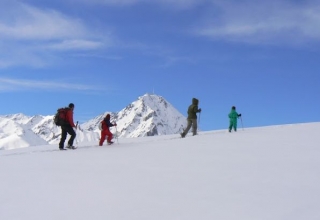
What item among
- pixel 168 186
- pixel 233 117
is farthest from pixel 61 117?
pixel 233 117

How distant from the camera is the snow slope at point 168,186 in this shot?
6613 millimetres

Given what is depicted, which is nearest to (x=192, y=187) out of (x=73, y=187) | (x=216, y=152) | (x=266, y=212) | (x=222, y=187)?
(x=222, y=187)

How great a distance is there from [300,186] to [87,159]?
6.24 meters

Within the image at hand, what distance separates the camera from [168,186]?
8039 mm

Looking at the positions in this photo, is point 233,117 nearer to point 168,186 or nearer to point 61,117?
point 61,117

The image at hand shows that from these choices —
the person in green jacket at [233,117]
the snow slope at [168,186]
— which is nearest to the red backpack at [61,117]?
the snow slope at [168,186]

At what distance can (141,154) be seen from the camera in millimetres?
12672

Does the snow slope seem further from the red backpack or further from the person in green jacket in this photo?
the person in green jacket

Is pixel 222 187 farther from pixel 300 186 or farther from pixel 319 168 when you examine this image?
pixel 319 168

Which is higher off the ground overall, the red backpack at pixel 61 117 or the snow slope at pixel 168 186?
the red backpack at pixel 61 117

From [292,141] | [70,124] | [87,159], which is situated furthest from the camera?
[70,124]

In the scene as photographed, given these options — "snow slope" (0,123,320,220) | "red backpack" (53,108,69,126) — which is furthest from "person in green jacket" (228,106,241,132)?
"red backpack" (53,108,69,126)

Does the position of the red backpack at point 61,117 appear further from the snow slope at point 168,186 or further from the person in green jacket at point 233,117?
the person in green jacket at point 233,117

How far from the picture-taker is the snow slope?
661 cm
